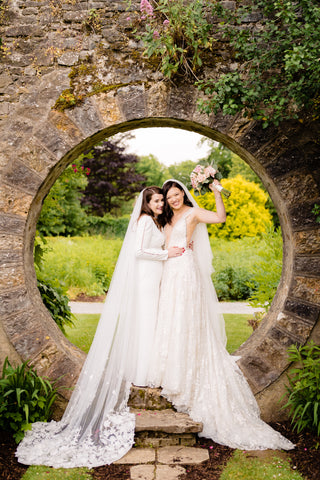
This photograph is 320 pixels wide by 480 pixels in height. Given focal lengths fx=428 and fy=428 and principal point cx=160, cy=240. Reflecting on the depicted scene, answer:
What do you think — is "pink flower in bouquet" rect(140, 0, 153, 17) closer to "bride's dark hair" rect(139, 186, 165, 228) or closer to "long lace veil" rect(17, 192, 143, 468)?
"bride's dark hair" rect(139, 186, 165, 228)

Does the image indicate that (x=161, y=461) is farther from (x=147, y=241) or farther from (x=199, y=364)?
(x=147, y=241)

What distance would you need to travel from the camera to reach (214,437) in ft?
11.6

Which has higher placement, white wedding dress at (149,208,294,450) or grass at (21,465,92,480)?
white wedding dress at (149,208,294,450)

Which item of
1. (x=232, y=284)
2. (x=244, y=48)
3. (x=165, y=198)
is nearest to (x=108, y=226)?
(x=232, y=284)

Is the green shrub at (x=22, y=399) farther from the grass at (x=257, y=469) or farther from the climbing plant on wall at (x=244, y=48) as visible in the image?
the climbing plant on wall at (x=244, y=48)

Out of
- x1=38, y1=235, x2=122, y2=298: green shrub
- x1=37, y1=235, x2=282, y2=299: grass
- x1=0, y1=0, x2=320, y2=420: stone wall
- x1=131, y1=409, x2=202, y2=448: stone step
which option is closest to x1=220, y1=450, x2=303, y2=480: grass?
x1=131, y1=409, x2=202, y2=448: stone step

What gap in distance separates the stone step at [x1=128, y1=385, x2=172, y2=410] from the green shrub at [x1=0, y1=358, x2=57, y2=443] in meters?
0.68

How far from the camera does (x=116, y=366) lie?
3844 millimetres

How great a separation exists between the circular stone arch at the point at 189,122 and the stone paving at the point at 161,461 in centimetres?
79

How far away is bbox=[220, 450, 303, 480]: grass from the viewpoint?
3033 mm

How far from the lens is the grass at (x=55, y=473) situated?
3.02 meters

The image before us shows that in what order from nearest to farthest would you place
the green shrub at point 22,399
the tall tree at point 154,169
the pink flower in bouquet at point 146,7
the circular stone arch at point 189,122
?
the green shrub at point 22,399 < the pink flower in bouquet at point 146,7 < the circular stone arch at point 189,122 < the tall tree at point 154,169

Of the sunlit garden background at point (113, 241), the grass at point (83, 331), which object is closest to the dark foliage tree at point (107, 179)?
the sunlit garden background at point (113, 241)

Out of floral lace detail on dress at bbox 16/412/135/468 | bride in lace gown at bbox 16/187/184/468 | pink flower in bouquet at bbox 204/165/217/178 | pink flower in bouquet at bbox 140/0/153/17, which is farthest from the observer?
pink flower in bouquet at bbox 204/165/217/178
